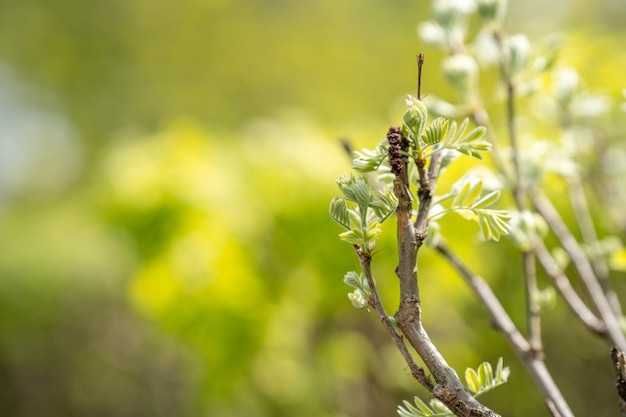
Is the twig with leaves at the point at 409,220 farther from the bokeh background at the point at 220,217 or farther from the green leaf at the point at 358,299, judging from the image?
the bokeh background at the point at 220,217

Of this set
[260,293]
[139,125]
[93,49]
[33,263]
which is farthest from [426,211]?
[93,49]

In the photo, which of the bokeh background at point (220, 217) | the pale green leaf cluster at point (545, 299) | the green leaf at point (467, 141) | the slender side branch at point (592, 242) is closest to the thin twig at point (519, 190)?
the pale green leaf cluster at point (545, 299)

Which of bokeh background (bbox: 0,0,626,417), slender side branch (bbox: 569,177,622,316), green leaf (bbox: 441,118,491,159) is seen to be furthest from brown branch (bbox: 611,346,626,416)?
bokeh background (bbox: 0,0,626,417)

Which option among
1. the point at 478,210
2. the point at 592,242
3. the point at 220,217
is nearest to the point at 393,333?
the point at 478,210

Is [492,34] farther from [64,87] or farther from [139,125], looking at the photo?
[64,87]

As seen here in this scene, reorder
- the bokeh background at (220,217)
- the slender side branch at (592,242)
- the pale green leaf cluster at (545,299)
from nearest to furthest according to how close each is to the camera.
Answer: the pale green leaf cluster at (545,299)
the slender side branch at (592,242)
the bokeh background at (220,217)

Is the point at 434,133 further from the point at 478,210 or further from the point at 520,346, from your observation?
the point at 520,346

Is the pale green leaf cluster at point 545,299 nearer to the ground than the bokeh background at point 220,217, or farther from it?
nearer to the ground
